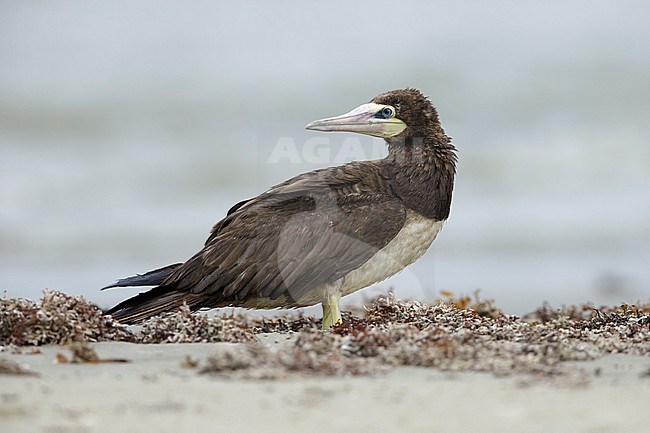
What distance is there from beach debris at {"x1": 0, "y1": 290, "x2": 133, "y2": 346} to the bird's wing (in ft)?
4.43

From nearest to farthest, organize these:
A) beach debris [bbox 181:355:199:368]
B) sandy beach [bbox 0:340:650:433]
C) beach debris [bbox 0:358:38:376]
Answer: sandy beach [bbox 0:340:650:433]
beach debris [bbox 0:358:38:376]
beach debris [bbox 181:355:199:368]

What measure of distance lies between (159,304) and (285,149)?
3724 millimetres

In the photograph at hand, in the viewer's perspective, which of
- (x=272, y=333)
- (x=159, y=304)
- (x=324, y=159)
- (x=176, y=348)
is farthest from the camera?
(x=324, y=159)

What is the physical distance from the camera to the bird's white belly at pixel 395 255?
7895 mm

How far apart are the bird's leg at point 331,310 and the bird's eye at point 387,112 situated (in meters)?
1.68

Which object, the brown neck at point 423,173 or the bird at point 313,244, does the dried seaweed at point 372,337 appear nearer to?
the bird at point 313,244

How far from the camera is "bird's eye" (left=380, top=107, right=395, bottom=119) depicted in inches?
344

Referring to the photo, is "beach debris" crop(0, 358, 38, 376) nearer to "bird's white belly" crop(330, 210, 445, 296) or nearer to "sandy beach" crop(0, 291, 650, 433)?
"sandy beach" crop(0, 291, 650, 433)

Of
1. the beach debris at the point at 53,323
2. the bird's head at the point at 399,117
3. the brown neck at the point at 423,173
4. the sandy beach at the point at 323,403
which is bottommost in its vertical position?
the sandy beach at the point at 323,403

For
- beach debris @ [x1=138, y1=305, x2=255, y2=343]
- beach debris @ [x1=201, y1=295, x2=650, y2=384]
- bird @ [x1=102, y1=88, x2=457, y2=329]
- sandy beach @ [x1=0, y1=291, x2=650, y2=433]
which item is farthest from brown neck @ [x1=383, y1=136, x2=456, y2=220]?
beach debris @ [x1=138, y1=305, x2=255, y2=343]

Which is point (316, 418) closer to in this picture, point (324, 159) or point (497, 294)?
point (324, 159)

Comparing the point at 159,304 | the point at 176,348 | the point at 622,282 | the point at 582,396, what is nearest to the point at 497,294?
the point at 622,282

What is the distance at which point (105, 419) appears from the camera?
12.8 ft

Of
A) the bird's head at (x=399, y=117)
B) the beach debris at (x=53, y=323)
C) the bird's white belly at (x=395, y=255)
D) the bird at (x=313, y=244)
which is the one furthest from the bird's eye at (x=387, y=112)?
the beach debris at (x=53, y=323)
